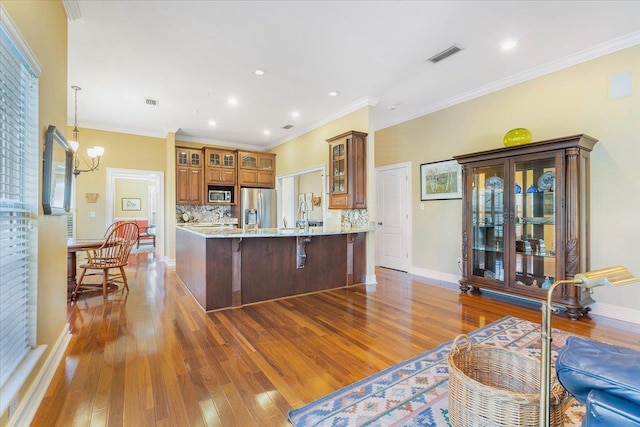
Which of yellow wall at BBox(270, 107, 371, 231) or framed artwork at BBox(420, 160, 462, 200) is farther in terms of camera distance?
yellow wall at BBox(270, 107, 371, 231)

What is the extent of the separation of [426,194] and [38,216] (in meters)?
4.75

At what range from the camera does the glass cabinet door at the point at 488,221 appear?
377cm

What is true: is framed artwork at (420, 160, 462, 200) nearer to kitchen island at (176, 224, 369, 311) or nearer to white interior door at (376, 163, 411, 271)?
white interior door at (376, 163, 411, 271)

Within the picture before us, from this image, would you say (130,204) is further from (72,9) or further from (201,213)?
(72,9)

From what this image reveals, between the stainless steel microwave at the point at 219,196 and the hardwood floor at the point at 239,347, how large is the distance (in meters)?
3.03

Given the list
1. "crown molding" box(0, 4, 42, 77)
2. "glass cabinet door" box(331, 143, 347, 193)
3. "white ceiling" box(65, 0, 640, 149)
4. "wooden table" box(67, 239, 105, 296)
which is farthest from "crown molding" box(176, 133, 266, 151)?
"crown molding" box(0, 4, 42, 77)

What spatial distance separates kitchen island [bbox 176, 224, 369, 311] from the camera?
11.3ft

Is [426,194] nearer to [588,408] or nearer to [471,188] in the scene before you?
[471,188]

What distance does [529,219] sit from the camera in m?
3.57

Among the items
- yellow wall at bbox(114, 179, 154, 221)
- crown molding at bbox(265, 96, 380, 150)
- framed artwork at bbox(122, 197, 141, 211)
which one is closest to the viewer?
crown molding at bbox(265, 96, 380, 150)

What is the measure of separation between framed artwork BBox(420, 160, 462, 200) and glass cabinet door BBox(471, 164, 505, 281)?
1.58 ft

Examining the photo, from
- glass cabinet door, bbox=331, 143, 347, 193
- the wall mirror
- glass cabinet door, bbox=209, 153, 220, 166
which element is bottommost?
the wall mirror

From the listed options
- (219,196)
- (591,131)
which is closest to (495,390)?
(591,131)

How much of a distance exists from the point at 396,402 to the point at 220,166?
20.4 feet
